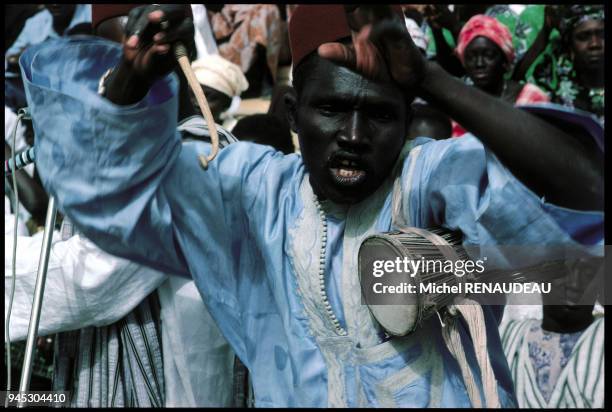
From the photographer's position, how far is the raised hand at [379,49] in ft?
6.75

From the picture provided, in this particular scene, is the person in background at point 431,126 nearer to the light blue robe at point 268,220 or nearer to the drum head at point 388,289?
the light blue robe at point 268,220

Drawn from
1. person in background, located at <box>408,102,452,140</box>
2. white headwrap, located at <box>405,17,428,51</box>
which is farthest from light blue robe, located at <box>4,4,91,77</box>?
person in background, located at <box>408,102,452,140</box>

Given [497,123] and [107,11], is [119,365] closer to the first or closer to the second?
[107,11]

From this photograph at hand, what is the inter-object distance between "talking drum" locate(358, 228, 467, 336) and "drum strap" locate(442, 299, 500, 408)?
5 centimetres

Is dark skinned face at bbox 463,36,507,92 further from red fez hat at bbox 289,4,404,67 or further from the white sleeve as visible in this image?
red fez hat at bbox 289,4,404,67

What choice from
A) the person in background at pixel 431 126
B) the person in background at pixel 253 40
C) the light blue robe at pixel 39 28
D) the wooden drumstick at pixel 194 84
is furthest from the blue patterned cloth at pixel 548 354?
the light blue robe at pixel 39 28

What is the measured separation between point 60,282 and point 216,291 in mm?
982

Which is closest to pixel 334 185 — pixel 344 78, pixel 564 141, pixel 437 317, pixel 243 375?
pixel 344 78

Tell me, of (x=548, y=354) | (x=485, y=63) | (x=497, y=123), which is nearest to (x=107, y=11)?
(x=497, y=123)

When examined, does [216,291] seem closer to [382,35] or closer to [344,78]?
[344,78]

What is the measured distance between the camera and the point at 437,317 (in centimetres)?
252

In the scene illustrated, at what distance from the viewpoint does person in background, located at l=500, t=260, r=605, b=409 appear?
393 cm

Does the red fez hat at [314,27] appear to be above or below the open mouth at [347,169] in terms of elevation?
above

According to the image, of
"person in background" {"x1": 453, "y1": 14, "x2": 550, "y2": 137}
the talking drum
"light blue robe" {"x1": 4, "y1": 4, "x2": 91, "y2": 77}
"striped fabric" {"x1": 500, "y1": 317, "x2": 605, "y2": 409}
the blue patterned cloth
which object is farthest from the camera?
"light blue robe" {"x1": 4, "y1": 4, "x2": 91, "y2": 77}
